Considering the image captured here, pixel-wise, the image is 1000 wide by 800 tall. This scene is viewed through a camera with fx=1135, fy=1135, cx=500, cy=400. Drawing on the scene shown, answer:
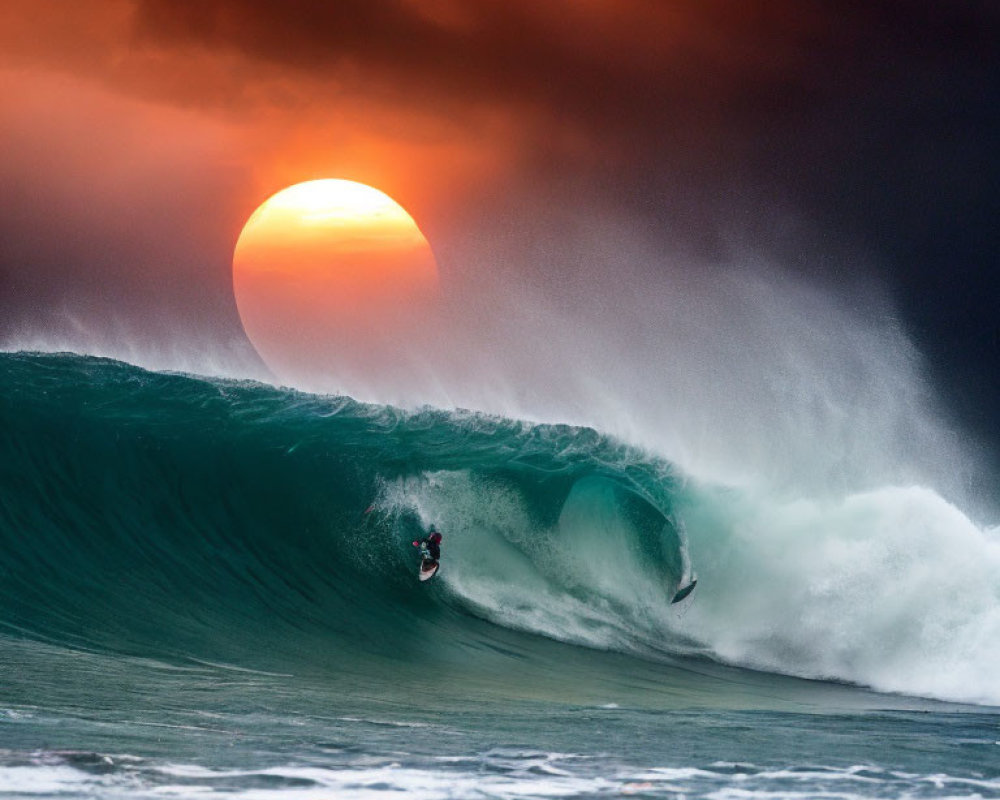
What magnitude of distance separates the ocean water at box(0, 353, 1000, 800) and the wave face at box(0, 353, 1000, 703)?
A: 0.12 ft

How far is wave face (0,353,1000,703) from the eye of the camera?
9672 mm

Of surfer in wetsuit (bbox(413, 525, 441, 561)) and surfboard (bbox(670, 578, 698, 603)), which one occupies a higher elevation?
surfer in wetsuit (bbox(413, 525, 441, 561))

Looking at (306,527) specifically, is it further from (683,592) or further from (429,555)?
(683,592)

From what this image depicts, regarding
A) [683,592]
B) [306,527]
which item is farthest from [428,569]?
[683,592]

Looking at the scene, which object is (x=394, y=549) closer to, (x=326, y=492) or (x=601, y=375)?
(x=326, y=492)

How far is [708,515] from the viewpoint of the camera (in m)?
12.9

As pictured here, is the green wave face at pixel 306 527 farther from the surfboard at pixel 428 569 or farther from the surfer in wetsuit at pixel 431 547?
the surfer in wetsuit at pixel 431 547

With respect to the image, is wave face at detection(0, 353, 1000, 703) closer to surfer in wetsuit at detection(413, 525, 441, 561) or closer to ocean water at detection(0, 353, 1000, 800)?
ocean water at detection(0, 353, 1000, 800)

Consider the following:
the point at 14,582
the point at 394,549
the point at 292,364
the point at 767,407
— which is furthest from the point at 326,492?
the point at 292,364

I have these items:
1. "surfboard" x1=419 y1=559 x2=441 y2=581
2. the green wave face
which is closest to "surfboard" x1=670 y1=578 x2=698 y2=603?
the green wave face

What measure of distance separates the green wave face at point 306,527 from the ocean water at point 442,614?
1.6 inches

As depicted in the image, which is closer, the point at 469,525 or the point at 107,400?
the point at 469,525

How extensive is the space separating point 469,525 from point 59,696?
6423mm

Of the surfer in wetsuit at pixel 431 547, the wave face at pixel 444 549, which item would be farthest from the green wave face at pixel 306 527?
the surfer in wetsuit at pixel 431 547
